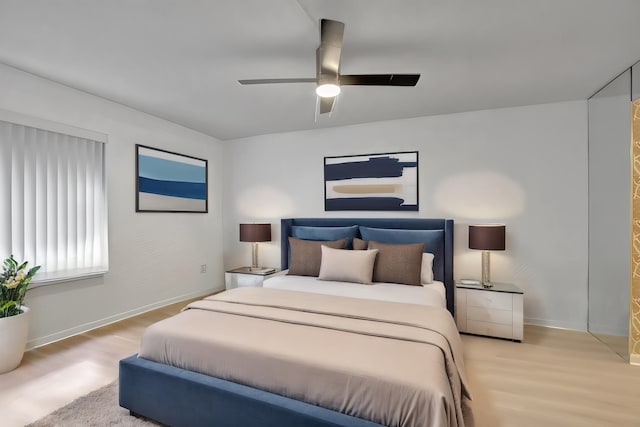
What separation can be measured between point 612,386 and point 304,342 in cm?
227

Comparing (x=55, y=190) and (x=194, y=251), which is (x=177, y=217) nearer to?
(x=194, y=251)

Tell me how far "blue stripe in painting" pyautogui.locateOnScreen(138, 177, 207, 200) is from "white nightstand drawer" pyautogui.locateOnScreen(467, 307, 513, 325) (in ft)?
Answer: 12.4

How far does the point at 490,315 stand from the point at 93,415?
10.9 ft

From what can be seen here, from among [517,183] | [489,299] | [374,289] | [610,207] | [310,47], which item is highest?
[310,47]

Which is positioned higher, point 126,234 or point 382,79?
point 382,79

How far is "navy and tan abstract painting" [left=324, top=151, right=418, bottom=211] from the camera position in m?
3.84

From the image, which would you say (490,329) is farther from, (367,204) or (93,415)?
(93,415)

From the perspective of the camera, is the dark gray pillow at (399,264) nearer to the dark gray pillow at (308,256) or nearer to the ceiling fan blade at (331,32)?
the dark gray pillow at (308,256)

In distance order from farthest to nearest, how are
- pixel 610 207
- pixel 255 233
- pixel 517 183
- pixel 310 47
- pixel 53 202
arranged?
pixel 255 233
pixel 517 183
pixel 53 202
pixel 610 207
pixel 310 47

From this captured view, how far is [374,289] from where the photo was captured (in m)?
2.87

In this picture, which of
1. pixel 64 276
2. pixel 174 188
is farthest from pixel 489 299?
pixel 64 276

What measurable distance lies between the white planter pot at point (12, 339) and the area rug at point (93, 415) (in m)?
0.83

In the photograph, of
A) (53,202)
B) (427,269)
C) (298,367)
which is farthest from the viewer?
(427,269)

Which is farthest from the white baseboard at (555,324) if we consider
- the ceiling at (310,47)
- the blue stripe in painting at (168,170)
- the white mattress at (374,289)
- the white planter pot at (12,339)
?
the white planter pot at (12,339)
